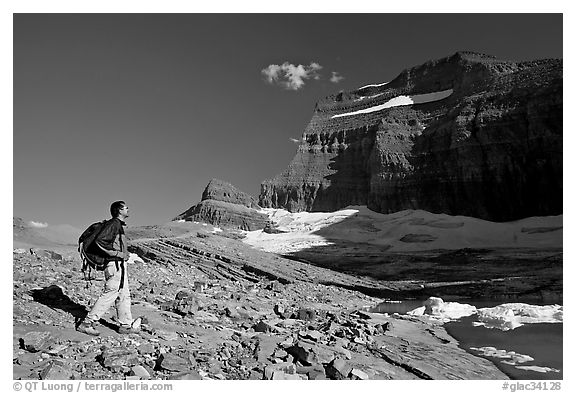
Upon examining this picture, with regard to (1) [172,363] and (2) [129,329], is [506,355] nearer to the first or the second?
(1) [172,363]

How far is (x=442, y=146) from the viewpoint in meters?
69.7

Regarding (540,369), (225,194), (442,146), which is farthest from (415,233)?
(540,369)

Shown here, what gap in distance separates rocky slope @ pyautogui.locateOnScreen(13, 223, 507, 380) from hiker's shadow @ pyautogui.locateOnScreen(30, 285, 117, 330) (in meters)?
0.02

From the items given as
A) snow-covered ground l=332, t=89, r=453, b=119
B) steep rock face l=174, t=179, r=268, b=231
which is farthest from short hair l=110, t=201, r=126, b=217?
snow-covered ground l=332, t=89, r=453, b=119

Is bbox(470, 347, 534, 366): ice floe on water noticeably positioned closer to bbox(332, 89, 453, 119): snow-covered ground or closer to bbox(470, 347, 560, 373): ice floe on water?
bbox(470, 347, 560, 373): ice floe on water

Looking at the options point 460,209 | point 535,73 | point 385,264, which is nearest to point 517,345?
point 385,264

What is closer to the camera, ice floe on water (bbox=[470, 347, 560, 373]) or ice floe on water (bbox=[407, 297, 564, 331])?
ice floe on water (bbox=[470, 347, 560, 373])

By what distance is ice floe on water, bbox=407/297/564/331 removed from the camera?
8728 millimetres

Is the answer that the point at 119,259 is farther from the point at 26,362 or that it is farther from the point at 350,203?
the point at 350,203

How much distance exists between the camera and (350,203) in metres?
80.5

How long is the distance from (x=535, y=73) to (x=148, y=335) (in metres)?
73.6

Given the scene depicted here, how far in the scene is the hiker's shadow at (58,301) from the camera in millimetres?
5882

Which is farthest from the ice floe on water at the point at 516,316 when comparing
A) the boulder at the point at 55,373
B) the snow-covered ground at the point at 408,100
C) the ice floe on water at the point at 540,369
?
the snow-covered ground at the point at 408,100

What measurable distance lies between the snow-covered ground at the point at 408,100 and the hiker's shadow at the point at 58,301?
8808cm
